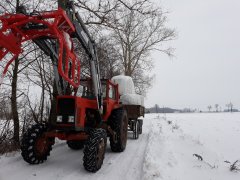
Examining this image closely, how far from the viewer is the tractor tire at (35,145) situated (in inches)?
Answer: 265

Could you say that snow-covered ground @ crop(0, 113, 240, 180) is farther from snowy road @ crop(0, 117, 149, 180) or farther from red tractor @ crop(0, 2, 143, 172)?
red tractor @ crop(0, 2, 143, 172)

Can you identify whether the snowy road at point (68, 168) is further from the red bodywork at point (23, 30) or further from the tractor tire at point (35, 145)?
the red bodywork at point (23, 30)

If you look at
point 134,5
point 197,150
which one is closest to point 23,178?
point 197,150

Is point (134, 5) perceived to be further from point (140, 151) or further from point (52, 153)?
point (52, 153)

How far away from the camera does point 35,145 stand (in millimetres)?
6902

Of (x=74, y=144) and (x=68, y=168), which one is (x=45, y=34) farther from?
(x=74, y=144)

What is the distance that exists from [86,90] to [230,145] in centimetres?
629

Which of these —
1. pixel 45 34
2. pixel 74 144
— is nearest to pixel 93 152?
pixel 45 34

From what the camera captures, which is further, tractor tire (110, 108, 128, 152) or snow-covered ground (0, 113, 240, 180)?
tractor tire (110, 108, 128, 152)

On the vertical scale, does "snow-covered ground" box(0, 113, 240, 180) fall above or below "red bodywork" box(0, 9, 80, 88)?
below

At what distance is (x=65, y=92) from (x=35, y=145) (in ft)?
5.21

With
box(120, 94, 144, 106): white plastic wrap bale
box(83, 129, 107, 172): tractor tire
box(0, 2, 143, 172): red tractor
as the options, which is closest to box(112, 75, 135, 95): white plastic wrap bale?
box(120, 94, 144, 106): white plastic wrap bale

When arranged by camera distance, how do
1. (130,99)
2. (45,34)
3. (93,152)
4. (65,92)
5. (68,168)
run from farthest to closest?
(130,99), (65,92), (68,168), (93,152), (45,34)

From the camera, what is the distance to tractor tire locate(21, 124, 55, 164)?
6727 mm
